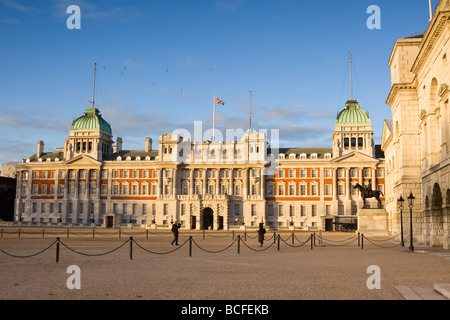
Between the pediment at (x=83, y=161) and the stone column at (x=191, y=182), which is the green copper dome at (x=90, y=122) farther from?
the stone column at (x=191, y=182)

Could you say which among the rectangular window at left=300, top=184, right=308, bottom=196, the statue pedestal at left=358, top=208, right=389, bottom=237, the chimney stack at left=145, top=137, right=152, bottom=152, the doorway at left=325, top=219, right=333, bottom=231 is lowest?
the doorway at left=325, top=219, right=333, bottom=231

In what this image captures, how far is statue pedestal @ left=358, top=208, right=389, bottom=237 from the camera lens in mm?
46656

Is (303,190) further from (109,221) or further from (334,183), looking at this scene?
(109,221)

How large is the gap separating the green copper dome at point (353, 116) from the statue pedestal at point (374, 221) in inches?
1916

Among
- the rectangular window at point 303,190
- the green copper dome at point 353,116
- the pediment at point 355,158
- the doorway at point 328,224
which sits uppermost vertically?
the green copper dome at point 353,116

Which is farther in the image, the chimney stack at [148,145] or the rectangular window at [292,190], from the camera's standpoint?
the chimney stack at [148,145]

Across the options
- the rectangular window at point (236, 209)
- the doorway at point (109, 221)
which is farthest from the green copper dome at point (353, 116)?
the doorway at point (109, 221)

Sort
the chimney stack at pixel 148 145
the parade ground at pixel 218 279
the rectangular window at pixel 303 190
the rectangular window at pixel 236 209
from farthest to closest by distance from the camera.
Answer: the chimney stack at pixel 148 145
the rectangular window at pixel 236 209
the rectangular window at pixel 303 190
the parade ground at pixel 218 279

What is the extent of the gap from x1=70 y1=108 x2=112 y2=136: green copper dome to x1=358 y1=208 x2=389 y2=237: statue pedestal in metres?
68.5

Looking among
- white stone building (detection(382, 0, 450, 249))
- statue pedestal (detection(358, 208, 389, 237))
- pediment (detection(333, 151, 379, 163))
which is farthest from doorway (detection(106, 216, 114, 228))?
white stone building (detection(382, 0, 450, 249))

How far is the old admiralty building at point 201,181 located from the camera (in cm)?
9231

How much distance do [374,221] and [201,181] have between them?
180ft

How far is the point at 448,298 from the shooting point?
11.4m

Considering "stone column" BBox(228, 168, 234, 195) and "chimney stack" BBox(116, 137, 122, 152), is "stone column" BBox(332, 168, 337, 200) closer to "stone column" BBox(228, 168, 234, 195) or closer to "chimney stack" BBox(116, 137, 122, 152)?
"stone column" BBox(228, 168, 234, 195)
